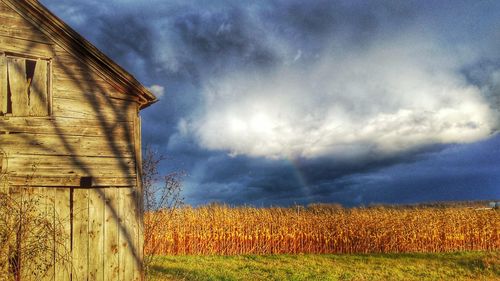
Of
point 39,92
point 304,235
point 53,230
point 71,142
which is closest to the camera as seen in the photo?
point 53,230

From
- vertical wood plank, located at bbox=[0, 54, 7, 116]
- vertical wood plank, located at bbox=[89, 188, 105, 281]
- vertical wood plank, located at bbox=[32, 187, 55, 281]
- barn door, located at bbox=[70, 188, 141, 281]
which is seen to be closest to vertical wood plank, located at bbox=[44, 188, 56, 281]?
vertical wood plank, located at bbox=[32, 187, 55, 281]

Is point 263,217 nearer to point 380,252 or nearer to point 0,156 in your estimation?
point 380,252

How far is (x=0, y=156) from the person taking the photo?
31.7ft

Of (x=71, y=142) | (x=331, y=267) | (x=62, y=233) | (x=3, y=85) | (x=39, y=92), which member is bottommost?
(x=331, y=267)

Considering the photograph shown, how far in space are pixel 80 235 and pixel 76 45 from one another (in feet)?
14.6

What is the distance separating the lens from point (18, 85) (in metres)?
10.2

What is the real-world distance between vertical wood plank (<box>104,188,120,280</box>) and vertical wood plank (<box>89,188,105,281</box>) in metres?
0.09

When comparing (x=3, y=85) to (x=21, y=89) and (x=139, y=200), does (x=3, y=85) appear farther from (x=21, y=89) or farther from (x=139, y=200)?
(x=139, y=200)

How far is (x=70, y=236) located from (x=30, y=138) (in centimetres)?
233

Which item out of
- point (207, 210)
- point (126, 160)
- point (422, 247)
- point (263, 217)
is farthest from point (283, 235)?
point (126, 160)

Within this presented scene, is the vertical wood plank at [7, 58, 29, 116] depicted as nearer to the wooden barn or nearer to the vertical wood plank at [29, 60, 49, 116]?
the wooden barn

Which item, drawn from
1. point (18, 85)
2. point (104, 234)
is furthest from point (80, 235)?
point (18, 85)

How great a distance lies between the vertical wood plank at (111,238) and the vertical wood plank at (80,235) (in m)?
0.43

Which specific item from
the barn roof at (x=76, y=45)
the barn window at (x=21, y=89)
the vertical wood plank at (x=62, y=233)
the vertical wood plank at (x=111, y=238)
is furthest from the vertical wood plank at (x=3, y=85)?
the vertical wood plank at (x=111, y=238)
